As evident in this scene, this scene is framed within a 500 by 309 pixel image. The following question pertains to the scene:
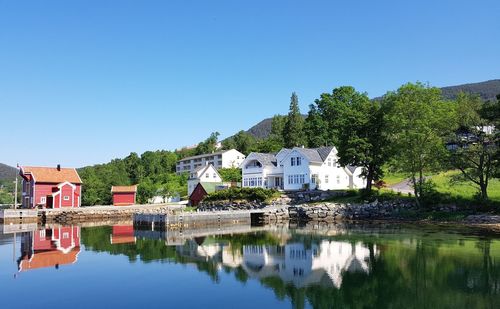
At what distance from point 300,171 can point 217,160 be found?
2227 inches

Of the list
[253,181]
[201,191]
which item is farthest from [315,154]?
[201,191]

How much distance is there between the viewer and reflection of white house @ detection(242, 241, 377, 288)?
20.4 meters

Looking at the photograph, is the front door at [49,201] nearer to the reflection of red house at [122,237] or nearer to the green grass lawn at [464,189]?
the reflection of red house at [122,237]

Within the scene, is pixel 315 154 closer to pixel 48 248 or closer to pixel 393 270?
pixel 48 248

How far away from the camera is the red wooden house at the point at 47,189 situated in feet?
199

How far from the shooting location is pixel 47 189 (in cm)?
6156

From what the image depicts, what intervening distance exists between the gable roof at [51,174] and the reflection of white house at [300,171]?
26.1 m

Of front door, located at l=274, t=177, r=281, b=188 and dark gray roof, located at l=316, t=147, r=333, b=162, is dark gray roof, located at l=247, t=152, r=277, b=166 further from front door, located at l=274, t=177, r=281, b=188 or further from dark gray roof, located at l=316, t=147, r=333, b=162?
dark gray roof, located at l=316, t=147, r=333, b=162

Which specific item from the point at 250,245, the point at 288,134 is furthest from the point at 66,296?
the point at 288,134

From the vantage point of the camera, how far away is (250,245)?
31109 millimetres

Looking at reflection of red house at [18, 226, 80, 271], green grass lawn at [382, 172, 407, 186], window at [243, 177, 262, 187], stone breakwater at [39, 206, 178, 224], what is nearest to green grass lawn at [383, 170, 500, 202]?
green grass lawn at [382, 172, 407, 186]

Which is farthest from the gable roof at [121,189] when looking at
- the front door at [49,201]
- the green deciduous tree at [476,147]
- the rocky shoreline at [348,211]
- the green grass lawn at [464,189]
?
the green deciduous tree at [476,147]

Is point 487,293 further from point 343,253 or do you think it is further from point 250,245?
point 250,245

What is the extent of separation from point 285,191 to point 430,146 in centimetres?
2117
